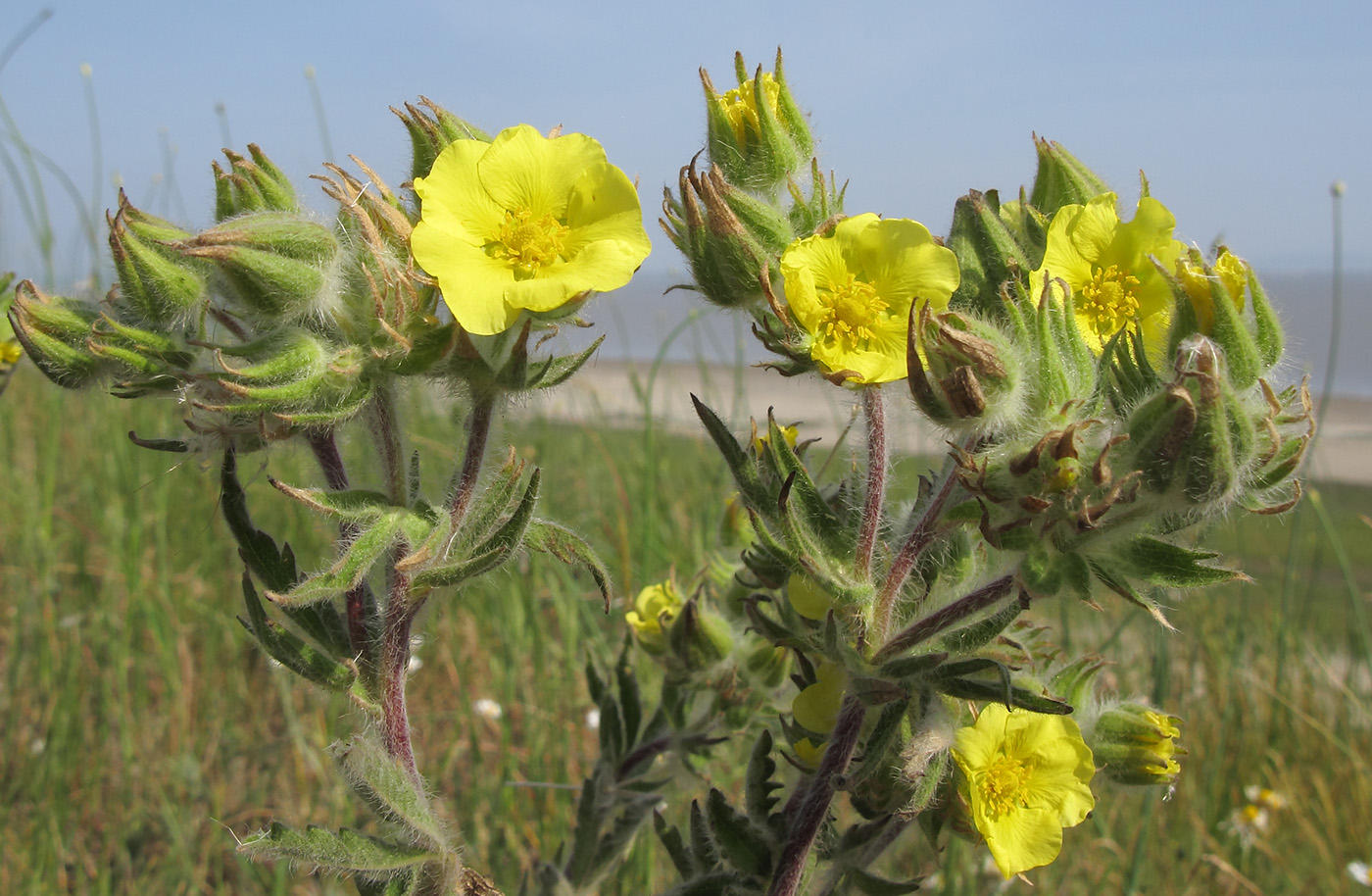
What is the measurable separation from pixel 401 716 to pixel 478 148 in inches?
36.4

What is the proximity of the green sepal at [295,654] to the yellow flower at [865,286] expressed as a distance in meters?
0.91

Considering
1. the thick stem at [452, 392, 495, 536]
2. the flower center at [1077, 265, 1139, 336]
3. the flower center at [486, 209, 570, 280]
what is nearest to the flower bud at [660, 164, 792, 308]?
the flower center at [486, 209, 570, 280]

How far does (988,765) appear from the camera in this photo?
1.61m

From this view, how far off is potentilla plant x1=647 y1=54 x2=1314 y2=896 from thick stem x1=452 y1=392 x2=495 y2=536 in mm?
353

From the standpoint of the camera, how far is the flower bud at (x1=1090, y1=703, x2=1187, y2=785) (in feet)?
5.54

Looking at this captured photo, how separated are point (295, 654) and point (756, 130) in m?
1.17

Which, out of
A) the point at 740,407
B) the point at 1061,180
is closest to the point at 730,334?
the point at 740,407

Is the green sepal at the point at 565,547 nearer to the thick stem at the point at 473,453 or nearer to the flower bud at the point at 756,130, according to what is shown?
the thick stem at the point at 473,453

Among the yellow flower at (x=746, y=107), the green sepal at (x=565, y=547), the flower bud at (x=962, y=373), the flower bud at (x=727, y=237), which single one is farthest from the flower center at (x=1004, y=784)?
the yellow flower at (x=746, y=107)

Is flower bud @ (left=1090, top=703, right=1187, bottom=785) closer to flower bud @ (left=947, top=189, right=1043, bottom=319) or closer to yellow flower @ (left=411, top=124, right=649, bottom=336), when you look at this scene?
flower bud @ (left=947, top=189, right=1043, bottom=319)

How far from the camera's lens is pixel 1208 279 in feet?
4.61

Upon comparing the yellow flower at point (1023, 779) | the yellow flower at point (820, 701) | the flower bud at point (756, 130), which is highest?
the flower bud at point (756, 130)

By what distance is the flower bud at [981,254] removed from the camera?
1586 millimetres

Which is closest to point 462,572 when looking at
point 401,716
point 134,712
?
point 401,716
